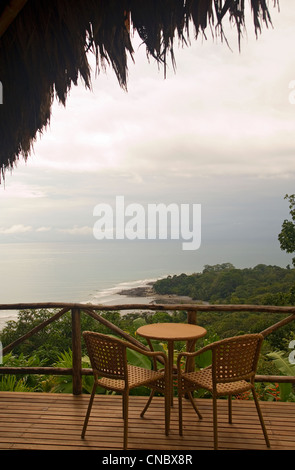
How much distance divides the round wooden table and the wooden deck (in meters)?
0.38

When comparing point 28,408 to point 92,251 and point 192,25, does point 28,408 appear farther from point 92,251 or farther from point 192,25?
point 92,251

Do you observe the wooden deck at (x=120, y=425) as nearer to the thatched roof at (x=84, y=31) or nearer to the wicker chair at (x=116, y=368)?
the wicker chair at (x=116, y=368)

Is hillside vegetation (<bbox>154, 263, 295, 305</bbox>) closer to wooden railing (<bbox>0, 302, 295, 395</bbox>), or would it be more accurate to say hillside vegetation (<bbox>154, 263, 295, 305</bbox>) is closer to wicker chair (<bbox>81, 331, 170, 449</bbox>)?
wooden railing (<bbox>0, 302, 295, 395</bbox>)

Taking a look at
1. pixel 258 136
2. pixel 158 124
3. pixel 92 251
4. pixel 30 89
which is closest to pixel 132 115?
pixel 158 124

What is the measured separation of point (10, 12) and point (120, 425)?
2.93 meters

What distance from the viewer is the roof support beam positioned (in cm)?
215

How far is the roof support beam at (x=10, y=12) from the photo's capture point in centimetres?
215

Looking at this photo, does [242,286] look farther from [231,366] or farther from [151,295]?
[231,366]

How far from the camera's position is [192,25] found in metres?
2.47

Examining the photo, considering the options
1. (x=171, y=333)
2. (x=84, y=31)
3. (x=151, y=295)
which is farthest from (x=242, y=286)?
(x=84, y=31)

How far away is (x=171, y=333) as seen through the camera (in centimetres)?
318

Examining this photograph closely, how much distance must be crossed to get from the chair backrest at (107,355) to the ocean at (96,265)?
1445 cm

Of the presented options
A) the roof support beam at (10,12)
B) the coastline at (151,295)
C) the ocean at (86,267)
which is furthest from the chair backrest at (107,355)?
the ocean at (86,267)
